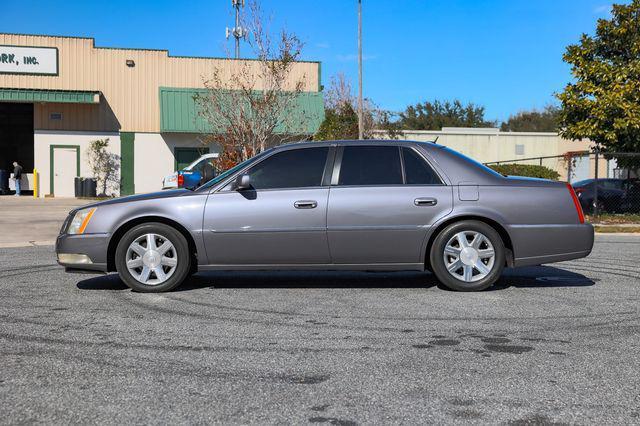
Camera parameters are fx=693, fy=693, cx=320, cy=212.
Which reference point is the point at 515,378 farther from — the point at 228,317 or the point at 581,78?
the point at 581,78

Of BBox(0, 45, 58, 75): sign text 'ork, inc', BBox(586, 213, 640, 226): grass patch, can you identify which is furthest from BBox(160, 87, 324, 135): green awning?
BBox(586, 213, 640, 226): grass patch

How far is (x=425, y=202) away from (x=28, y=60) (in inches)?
1119

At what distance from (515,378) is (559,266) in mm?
5543

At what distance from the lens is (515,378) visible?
407 cm

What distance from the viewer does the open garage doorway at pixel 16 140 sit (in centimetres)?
3881

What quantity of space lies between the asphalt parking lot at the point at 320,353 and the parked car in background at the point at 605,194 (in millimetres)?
15114

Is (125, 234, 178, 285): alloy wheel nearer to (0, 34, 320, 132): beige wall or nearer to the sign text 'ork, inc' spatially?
(0, 34, 320, 132): beige wall

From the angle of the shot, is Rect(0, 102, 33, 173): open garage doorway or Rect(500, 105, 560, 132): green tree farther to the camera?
Rect(500, 105, 560, 132): green tree

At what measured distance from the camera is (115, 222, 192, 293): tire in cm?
700

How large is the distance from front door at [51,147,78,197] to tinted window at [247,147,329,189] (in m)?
26.5

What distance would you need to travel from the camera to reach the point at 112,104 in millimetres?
31922

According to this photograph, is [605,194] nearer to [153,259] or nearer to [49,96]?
[153,259]

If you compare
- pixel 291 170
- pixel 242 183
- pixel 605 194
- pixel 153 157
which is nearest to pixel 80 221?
pixel 242 183

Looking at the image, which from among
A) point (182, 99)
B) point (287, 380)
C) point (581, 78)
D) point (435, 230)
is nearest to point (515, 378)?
point (287, 380)
